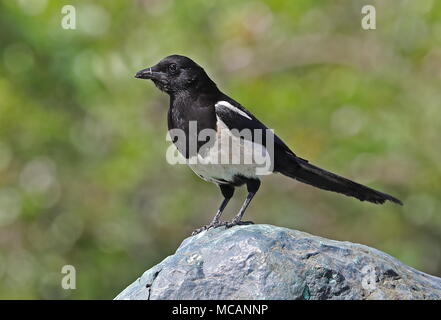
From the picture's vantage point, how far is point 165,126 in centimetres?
907

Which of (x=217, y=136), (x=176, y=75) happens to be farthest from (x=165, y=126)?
(x=217, y=136)

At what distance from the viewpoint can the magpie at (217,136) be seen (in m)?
4.91

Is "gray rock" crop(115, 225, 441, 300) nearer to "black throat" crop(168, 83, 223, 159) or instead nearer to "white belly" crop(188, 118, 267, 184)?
"white belly" crop(188, 118, 267, 184)

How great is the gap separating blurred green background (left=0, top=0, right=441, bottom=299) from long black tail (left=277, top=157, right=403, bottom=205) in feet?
10.2

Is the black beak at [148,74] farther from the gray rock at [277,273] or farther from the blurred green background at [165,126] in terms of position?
the blurred green background at [165,126]

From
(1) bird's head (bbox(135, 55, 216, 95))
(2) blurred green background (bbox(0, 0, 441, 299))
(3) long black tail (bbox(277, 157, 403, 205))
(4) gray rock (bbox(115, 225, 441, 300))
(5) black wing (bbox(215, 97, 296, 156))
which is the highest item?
(2) blurred green background (bbox(0, 0, 441, 299))

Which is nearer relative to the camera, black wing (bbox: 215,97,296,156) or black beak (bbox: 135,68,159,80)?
black wing (bbox: 215,97,296,156)

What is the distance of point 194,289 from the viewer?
3965mm

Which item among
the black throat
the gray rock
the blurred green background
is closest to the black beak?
the black throat

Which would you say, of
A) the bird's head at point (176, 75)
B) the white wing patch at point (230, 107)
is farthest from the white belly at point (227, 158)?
the bird's head at point (176, 75)

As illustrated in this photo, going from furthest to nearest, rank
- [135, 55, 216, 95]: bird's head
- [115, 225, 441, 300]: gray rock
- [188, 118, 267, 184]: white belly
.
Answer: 1. [135, 55, 216, 95]: bird's head
2. [188, 118, 267, 184]: white belly
3. [115, 225, 441, 300]: gray rock

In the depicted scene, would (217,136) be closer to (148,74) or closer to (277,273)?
(148,74)

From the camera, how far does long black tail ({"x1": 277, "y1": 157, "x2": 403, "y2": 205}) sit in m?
5.17
